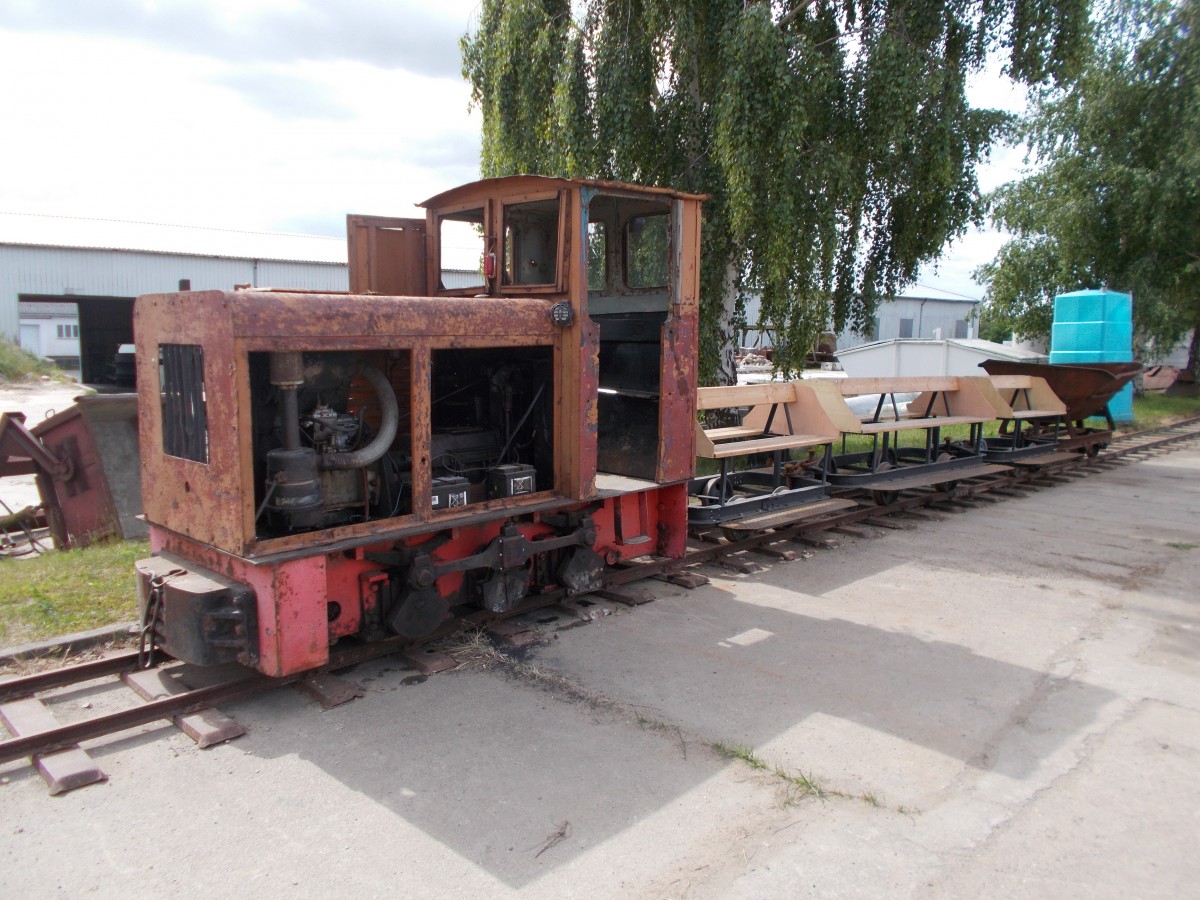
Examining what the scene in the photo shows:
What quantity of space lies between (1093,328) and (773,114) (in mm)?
8860

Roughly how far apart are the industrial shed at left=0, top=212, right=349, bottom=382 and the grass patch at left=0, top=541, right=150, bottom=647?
1833cm

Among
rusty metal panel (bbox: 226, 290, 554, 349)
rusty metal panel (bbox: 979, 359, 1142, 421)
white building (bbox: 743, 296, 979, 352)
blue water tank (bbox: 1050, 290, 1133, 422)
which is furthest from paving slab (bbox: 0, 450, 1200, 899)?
white building (bbox: 743, 296, 979, 352)

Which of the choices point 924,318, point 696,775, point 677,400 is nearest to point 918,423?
point 677,400

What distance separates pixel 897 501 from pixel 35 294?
2259cm

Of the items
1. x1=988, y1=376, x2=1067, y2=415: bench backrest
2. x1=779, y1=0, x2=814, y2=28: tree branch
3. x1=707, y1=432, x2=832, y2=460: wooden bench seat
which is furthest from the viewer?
x1=988, y1=376, x2=1067, y2=415: bench backrest

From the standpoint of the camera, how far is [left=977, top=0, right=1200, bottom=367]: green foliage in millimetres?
17422

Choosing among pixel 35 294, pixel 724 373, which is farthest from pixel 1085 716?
pixel 35 294

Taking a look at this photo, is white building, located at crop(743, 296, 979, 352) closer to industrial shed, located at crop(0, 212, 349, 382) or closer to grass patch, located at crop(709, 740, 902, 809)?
industrial shed, located at crop(0, 212, 349, 382)

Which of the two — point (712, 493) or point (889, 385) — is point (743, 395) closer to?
point (712, 493)

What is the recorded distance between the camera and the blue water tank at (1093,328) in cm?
1447

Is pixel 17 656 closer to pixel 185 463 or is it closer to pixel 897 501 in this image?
pixel 185 463

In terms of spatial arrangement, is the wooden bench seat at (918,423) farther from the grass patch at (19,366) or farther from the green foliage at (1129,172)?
the grass patch at (19,366)

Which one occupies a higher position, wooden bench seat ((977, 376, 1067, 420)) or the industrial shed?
the industrial shed

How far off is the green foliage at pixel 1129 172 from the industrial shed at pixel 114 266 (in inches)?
735
